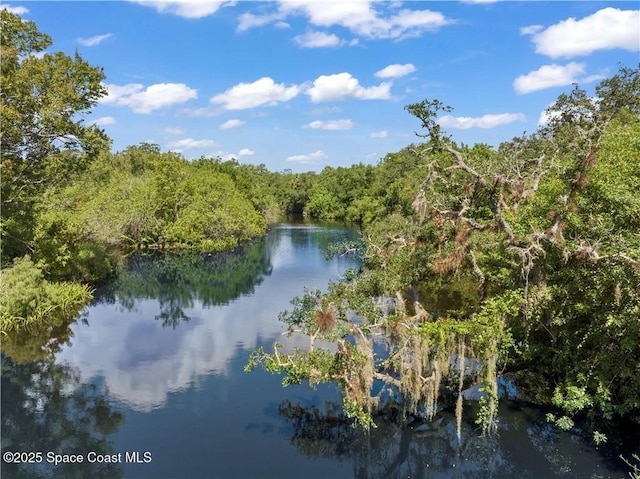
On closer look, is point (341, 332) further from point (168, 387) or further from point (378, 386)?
point (168, 387)

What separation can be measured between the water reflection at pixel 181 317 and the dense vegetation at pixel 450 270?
5.13 ft

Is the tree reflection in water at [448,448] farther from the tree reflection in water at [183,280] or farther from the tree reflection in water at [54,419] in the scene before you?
the tree reflection in water at [183,280]

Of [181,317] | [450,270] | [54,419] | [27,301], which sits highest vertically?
[450,270]

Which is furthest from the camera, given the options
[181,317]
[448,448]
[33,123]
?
[181,317]

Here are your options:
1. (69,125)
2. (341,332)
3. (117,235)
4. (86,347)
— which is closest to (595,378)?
(341,332)

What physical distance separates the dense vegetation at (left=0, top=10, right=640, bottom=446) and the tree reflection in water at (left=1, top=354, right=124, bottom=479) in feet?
11.6

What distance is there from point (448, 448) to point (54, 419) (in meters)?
11.5

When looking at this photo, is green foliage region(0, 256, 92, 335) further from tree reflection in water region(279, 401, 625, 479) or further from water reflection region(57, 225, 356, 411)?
tree reflection in water region(279, 401, 625, 479)

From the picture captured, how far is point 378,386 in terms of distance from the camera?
16359 mm

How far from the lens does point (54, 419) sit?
1505cm

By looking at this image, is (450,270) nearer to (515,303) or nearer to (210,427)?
(515,303)

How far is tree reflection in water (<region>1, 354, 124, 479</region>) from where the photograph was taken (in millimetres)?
12602

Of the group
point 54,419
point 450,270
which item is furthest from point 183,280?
point 450,270

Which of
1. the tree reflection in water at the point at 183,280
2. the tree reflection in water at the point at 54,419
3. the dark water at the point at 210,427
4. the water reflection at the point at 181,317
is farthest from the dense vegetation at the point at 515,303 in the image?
the tree reflection in water at the point at 183,280
